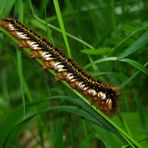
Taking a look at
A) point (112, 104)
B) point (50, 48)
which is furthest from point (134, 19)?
point (112, 104)

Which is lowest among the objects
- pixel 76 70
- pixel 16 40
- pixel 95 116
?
pixel 95 116

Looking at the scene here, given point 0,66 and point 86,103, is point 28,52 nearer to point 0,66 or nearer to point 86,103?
point 86,103

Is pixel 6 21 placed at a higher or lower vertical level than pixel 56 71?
higher

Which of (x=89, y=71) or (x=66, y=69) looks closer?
(x=66, y=69)
